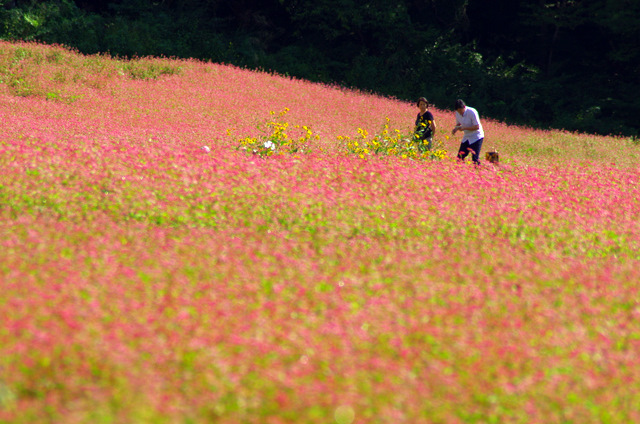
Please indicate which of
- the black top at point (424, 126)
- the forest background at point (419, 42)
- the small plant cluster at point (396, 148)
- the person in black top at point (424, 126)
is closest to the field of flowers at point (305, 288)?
the small plant cluster at point (396, 148)

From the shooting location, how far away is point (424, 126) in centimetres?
1284

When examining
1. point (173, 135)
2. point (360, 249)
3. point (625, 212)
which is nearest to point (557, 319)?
point (360, 249)

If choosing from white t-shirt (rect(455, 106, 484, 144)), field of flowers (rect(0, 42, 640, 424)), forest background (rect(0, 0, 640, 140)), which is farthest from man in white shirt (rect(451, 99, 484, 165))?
forest background (rect(0, 0, 640, 140))

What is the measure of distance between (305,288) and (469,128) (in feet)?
25.8

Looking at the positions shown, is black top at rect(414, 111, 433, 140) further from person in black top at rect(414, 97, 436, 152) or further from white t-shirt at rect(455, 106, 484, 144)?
white t-shirt at rect(455, 106, 484, 144)

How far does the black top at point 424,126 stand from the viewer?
42.2ft

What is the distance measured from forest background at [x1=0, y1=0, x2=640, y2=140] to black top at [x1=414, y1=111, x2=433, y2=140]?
15843mm

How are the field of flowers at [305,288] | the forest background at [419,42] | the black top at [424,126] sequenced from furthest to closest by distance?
the forest background at [419,42] → the black top at [424,126] → the field of flowers at [305,288]

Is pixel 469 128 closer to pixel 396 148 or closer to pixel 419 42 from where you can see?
pixel 396 148

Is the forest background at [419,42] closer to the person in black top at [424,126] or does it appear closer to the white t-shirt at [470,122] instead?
the white t-shirt at [470,122]

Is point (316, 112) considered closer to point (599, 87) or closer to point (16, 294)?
point (16, 294)

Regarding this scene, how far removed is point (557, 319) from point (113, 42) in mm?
24139

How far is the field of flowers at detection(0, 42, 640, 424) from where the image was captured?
4.30 metres

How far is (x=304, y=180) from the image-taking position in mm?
10031
